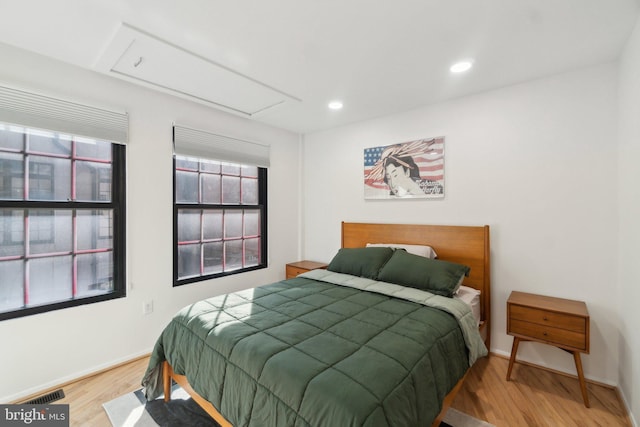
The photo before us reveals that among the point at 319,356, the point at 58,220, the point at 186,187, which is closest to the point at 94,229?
the point at 58,220

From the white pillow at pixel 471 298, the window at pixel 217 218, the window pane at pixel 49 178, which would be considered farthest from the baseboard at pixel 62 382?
the white pillow at pixel 471 298

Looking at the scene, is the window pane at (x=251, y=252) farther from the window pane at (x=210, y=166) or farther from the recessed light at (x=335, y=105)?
the recessed light at (x=335, y=105)

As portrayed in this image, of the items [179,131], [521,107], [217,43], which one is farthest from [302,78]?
[521,107]

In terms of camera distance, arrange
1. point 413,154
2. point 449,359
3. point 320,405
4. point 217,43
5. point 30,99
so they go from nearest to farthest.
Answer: point 320,405
point 449,359
point 217,43
point 30,99
point 413,154

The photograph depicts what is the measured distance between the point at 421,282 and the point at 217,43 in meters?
2.35

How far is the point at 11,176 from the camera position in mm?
2107

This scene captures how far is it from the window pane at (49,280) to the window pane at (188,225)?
3.03 feet

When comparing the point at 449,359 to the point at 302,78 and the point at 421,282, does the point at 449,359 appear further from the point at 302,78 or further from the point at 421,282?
the point at 302,78

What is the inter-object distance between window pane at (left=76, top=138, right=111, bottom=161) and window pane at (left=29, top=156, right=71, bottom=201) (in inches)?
5.0

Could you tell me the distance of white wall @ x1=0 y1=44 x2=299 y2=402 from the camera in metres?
2.08

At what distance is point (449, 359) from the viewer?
1.70m

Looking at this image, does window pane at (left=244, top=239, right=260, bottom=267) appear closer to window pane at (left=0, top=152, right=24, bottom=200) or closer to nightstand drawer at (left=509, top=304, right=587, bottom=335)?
window pane at (left=0, top=152, right=24, bottom=200)

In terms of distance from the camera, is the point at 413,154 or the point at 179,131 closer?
the point at 179,131

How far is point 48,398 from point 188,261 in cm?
143
